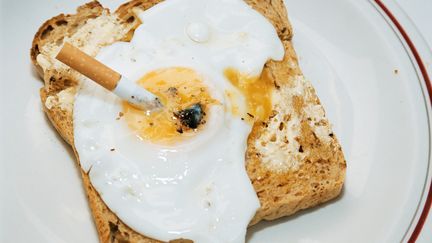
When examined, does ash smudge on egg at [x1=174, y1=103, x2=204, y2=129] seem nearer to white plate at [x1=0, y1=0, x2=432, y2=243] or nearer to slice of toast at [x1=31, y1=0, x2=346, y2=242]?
slice of toast at [x1=31, y1=0, x2=346, y2=242]

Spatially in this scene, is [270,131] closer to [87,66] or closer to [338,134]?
[338,134]

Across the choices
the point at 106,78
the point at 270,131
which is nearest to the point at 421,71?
the point at 270,131

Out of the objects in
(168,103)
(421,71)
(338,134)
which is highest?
(421,71)

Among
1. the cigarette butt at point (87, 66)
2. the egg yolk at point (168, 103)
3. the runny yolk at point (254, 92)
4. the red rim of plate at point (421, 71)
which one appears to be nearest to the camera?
the cigarette butt at point (87, 66)

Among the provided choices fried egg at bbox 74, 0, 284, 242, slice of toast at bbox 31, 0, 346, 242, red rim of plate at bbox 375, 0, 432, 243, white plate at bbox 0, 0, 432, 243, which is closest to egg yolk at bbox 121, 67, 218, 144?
fried egg at bbox 74, 0, 284, 242

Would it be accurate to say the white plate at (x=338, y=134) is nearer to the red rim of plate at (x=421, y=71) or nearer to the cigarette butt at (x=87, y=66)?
the red rim of plate at (x=421, y=71)

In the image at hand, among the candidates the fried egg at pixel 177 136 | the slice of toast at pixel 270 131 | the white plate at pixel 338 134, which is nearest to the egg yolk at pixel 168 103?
the fried egg at pixel 177 136
